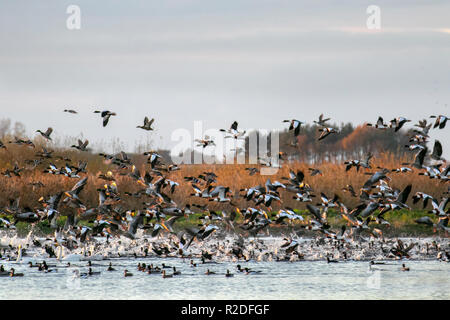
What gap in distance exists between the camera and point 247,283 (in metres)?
14.9

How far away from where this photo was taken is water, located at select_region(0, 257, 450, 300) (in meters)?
13.9

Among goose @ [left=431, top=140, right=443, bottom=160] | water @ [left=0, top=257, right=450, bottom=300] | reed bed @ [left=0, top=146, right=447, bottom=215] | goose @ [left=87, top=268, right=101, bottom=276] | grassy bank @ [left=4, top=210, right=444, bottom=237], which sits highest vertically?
goose @ [left=431, top=140, right=443, bottom=160]

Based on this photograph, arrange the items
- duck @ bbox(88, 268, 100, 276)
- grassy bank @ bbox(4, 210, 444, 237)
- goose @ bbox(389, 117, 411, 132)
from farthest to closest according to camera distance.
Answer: grassy bank @ bbox(4, 210, 444, 237) → goose @ bbox(389, 117, 411, 132) → duck @ bbox(88, 268, 100, 276)

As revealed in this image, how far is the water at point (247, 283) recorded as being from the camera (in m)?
13.9

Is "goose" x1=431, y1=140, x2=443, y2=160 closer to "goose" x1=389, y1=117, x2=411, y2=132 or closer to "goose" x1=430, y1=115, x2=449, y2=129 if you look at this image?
"goose" x1=430, y1=115, x2=449, y2=129

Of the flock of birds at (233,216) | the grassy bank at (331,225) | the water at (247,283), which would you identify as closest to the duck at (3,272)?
the flock of birds at (233,216)

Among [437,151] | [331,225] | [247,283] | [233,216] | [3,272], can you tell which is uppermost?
[437,151]

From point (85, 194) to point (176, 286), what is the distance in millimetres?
12960

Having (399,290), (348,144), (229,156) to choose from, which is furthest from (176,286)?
(348,144)

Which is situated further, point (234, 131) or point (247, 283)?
point (234, 131)

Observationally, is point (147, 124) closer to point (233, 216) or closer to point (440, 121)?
point (233, 216)

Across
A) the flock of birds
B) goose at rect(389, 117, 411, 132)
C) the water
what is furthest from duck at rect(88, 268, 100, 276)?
goose at rect(389, 117, 411, 132)

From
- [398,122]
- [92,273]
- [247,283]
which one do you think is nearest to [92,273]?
[92,273]

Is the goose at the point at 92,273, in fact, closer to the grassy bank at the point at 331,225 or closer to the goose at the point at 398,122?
the grassy bank at the point at 331,225
